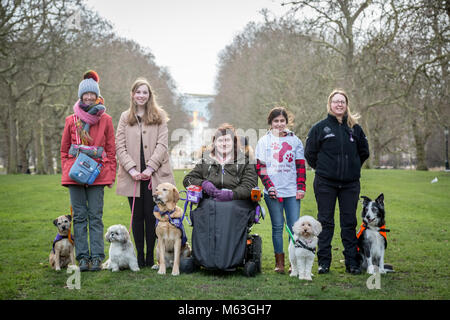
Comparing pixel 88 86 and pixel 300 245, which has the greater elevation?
pixel 88 86

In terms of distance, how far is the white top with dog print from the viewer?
5902 mm

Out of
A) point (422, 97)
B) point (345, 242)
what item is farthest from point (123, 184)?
point (422, 97)

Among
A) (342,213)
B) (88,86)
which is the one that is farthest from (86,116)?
(342,213)

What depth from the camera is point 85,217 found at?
5957 mm

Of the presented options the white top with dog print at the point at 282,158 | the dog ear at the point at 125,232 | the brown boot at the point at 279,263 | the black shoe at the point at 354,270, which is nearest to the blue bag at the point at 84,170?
the dog ear at the point at 125,232

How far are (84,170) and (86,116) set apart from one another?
709mm

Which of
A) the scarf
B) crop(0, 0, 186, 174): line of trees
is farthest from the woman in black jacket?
crop(0, 0, 186, 174): line of trees

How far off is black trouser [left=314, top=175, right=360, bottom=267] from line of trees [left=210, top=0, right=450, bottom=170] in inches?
410

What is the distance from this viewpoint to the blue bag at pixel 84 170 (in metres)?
5.64

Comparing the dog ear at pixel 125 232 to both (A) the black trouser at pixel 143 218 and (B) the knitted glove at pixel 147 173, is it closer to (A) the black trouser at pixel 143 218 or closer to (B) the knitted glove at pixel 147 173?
(A) the black trouser at pixel 143 218

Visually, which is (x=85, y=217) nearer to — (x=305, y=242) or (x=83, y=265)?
(x=83, y=265)

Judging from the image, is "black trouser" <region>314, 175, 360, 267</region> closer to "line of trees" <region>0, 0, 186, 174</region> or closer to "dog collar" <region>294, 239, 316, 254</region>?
"dog collar" <region>294, 239, 316, 254</region>

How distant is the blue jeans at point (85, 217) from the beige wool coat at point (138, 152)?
33 cm

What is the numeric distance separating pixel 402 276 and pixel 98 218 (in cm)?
395
